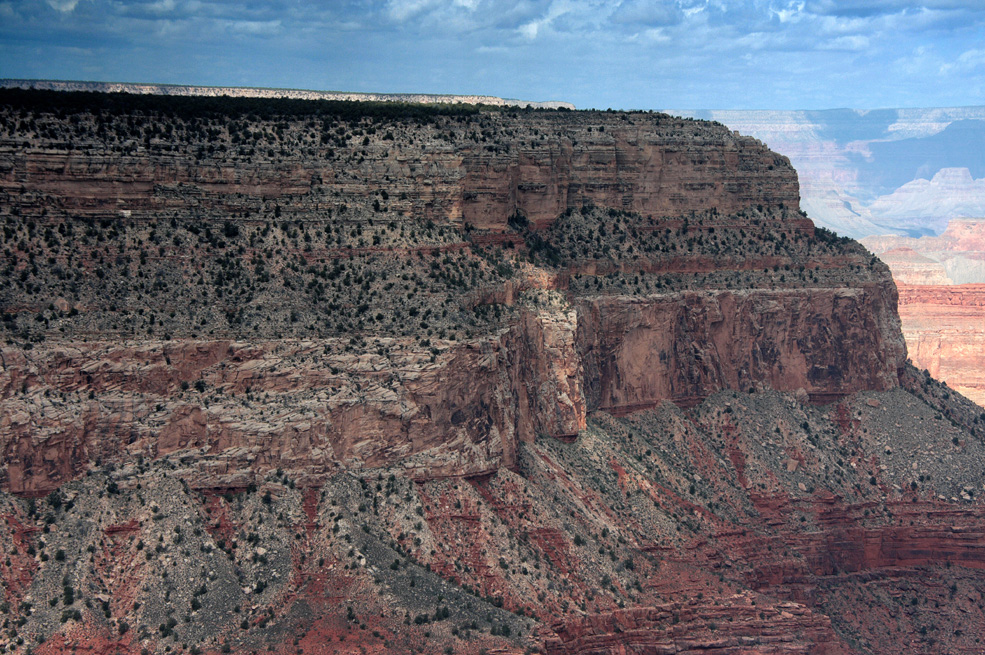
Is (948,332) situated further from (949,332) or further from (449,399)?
(449,399)

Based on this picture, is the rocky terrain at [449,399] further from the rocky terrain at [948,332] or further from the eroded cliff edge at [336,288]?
the rocky terrain at [948,332]

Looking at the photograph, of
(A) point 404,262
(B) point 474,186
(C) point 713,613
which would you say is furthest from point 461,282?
(C) point 713,613

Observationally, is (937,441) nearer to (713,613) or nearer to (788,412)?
(788,412)

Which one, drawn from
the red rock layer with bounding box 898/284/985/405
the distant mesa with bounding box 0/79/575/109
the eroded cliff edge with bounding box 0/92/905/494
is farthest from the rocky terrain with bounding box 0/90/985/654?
the red rock layer with bounding box 898/284/985/405

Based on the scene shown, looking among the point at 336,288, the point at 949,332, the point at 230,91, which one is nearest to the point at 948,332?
the point at 949,332

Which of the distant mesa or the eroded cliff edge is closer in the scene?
the eroded cliff edge

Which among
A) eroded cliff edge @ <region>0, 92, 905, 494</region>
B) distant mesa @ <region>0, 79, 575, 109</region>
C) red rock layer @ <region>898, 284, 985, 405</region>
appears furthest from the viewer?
red rock layer @ <region>898, 284, 985, 405</region>

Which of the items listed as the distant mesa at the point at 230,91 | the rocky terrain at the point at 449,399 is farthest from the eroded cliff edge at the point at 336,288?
the distant mesa at the point at 230,91

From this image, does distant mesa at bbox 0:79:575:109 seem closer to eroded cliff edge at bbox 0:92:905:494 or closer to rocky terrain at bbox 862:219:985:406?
eroded cliff edge at bbox 0:92:905:494
